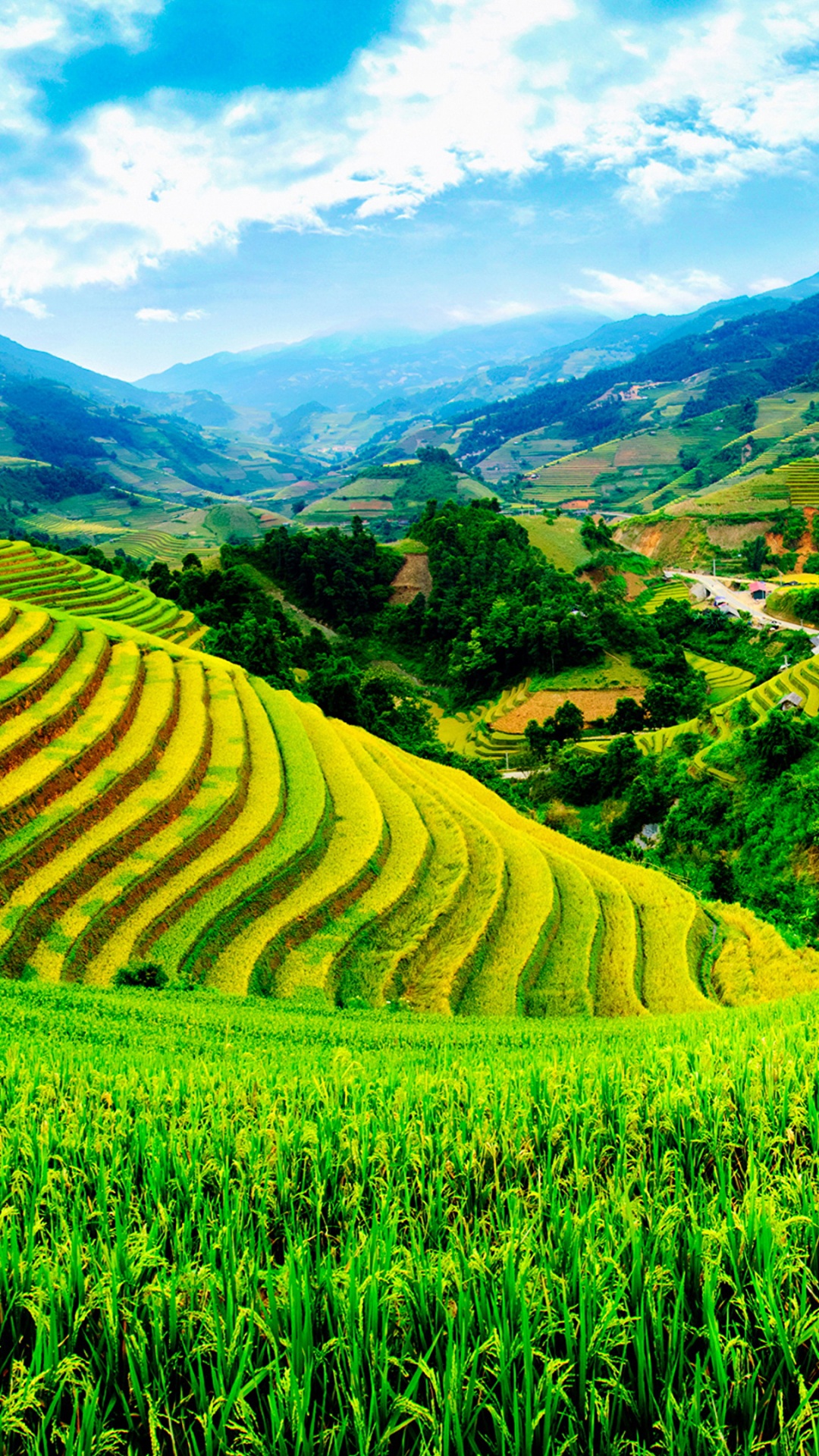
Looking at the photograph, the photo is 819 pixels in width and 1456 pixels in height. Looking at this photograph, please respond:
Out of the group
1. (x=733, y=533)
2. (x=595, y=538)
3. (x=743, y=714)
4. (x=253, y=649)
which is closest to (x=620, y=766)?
(x=743, y=714)

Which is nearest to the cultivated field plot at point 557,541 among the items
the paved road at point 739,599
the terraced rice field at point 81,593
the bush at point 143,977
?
the paved road at point 739,599

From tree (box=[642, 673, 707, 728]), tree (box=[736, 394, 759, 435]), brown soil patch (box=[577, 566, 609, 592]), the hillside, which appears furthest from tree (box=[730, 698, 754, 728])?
tree (box=[736, 394, 759, 435])

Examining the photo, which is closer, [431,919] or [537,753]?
[431,919]

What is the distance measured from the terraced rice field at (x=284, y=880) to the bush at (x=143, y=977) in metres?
0.47

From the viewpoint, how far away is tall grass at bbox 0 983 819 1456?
2.19 meters

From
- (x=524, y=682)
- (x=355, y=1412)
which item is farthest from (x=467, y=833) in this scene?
(x=524, y=682)

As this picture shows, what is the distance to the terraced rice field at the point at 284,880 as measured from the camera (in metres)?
10.8

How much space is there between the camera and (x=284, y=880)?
12531 mm

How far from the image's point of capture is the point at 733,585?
62406mm

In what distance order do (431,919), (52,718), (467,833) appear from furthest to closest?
(467,833) → (52,718) → (431,919)

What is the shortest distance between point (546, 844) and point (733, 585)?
54125 mm

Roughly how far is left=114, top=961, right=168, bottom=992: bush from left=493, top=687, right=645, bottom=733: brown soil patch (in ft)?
98.9

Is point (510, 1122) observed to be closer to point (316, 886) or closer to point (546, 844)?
point (316, 886)

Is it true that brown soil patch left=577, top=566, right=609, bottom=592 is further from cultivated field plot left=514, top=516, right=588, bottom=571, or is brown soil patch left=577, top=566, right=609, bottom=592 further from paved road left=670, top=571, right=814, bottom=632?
paved road left=670, top=571, right=814, bottom=632
